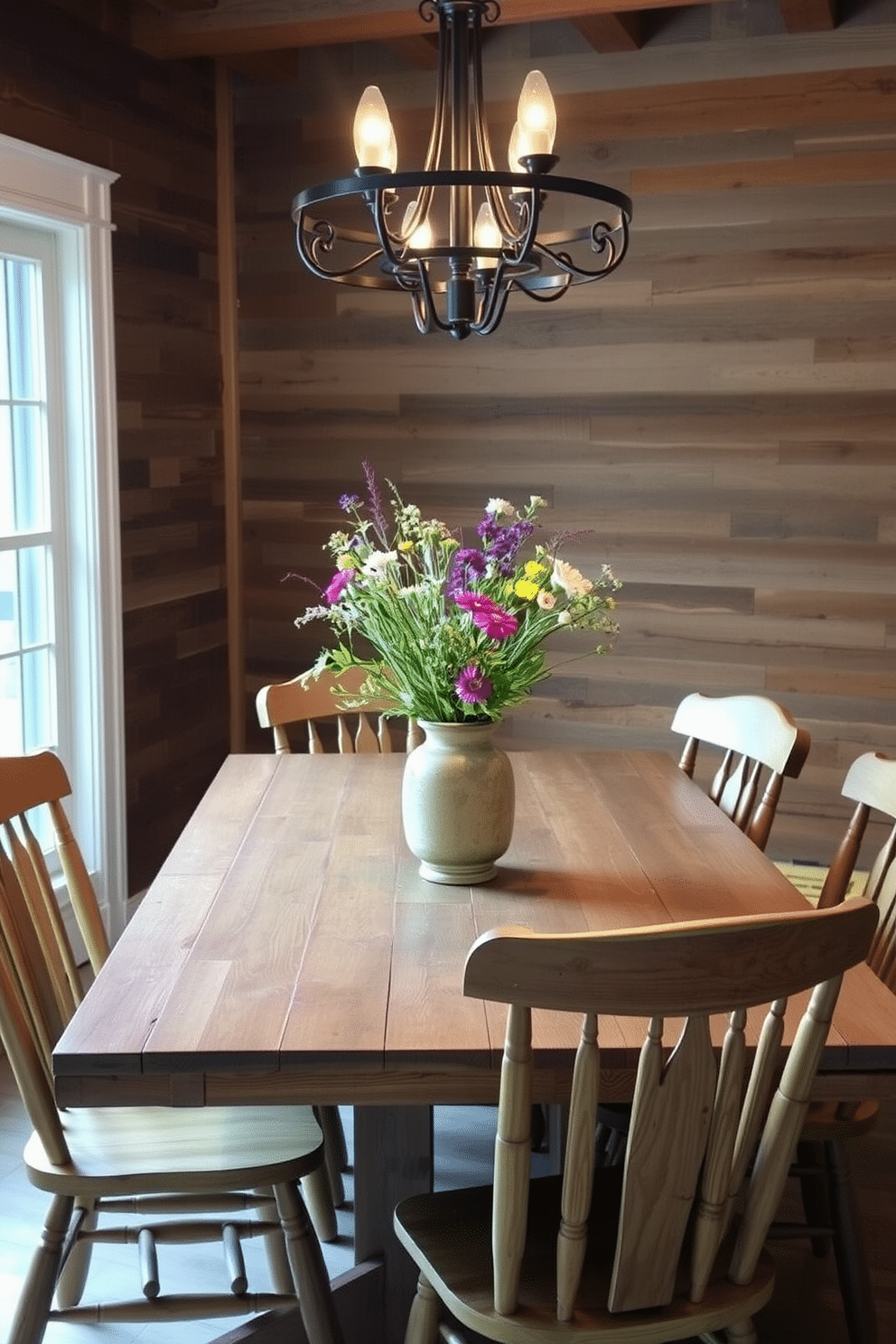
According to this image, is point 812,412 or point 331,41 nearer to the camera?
point 331,41

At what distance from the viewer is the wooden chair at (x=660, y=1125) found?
1421 mm

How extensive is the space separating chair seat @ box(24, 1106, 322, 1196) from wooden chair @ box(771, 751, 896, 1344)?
2.51 feet

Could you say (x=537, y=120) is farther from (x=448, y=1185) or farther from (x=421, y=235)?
(x=448, y=1185)

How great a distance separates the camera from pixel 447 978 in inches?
71.3

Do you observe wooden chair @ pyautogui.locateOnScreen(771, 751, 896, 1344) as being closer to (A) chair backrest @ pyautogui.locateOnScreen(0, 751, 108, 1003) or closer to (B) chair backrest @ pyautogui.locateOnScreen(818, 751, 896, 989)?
(B) chair backrest @ pyautogui.locateOnScreen(818, 751, 896, 989)

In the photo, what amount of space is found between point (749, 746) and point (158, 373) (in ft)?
7.42

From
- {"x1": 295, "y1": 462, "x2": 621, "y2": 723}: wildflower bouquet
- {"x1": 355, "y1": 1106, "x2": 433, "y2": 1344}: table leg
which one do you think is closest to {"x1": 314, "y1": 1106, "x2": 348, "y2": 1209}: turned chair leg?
{"x1": 355, "y1": 1106, "x2": 433, "y2": 1344}: table leg

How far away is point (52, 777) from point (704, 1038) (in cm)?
127

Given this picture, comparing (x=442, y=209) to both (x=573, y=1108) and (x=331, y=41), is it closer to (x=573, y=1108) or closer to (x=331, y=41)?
(x=331, y=41)

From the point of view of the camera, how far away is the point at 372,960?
1879 mm

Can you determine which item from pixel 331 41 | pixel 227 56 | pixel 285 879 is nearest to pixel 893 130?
pixel 331 41

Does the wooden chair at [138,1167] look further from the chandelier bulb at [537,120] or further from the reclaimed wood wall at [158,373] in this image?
the reclaimed wood wall at [158,373]

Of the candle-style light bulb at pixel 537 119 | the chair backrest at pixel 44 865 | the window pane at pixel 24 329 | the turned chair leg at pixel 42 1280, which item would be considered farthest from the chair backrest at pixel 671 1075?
the window pane at pixel 24 329

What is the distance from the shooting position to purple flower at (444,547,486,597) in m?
2.08
